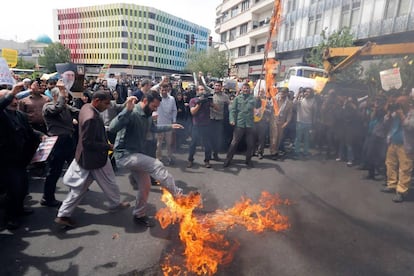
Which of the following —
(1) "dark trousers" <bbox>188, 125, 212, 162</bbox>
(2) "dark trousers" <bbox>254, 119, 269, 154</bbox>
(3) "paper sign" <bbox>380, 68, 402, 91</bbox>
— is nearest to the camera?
(3) "paper sign" <bbox>380, 68, 402, 91</bbox>

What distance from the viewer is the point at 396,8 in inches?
744

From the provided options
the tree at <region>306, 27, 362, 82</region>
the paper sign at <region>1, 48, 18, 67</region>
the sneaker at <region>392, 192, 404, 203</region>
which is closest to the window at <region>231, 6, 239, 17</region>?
the tree at <region>306, 27, 362, 82</region>

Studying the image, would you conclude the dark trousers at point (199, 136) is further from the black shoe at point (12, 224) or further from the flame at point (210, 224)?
the black shoe at point (12, 224)

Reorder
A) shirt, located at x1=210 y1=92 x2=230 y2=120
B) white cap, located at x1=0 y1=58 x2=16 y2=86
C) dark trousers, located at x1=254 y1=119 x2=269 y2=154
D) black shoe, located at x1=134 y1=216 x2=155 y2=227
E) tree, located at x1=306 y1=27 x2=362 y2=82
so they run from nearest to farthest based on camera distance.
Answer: black shoe, located at x1=134 y1=216 x2=155 y2=227, white cap, located at x1=0 y1=58 x2=16 y2=86, shirt, located at x1=210 y1=92 x2=230 y2=120, dark trousers, located at x1=254 y1=119 x2=269 y2=154, tree, located at x1=306 y1=27 x2=362 y2=82

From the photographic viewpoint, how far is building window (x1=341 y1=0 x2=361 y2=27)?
873 inches

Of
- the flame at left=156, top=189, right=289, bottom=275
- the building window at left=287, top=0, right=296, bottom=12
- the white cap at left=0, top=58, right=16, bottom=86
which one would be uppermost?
the building window at left=287, top=0, right=296, bottom=12

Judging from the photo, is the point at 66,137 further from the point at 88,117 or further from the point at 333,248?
the point at 333,248

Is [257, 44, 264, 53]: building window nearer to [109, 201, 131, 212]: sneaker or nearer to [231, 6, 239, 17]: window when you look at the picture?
[231, 6, 239, 17]: window

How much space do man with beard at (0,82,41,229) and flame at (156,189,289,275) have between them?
6.75ft

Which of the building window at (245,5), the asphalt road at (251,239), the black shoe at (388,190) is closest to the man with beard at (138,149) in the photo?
the asphalt road at (251,239)

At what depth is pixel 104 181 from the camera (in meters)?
4.11

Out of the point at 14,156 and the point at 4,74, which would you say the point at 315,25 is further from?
the point at 14,156

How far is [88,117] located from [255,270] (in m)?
2.90

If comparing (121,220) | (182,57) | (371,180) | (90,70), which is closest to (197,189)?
(121,220)
